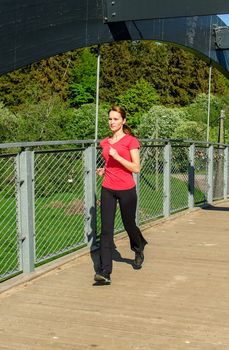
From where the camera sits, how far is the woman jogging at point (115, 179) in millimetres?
4957

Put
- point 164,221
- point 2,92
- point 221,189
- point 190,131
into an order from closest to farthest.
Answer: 1. point 164,221
2. point 221,189
3. point 190,131
4. point 2,92

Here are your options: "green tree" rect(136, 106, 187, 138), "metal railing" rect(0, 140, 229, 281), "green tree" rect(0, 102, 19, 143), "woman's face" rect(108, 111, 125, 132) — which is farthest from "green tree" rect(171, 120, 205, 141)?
"woman's face" rect(108, 111, 125, 132)

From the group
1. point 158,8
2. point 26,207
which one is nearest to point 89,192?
point 26,207

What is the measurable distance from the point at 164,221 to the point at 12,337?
5.20 meters

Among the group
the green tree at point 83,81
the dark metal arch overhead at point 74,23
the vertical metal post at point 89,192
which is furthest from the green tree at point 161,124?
the vertical metal post at point 89,192

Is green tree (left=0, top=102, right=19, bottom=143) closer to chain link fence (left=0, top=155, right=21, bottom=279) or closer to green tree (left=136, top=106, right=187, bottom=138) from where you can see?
chain link fence (left=0, top=155, right=21, bottom=279)

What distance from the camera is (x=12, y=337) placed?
3.76 metres

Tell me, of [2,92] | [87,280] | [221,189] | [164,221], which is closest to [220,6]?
[164,221]

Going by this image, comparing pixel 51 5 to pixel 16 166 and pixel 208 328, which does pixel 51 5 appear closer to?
pixel 16 166

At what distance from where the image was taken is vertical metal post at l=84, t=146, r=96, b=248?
6.42 metres

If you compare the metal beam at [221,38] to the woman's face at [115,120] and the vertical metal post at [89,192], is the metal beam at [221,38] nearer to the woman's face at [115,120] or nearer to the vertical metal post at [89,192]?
the vertical metal post at [89,192]

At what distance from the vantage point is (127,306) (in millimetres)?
4441

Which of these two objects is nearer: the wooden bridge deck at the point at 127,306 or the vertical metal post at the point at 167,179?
the wooden bridge deck at the point at 127,306

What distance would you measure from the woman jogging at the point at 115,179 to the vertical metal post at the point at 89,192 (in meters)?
1.27
